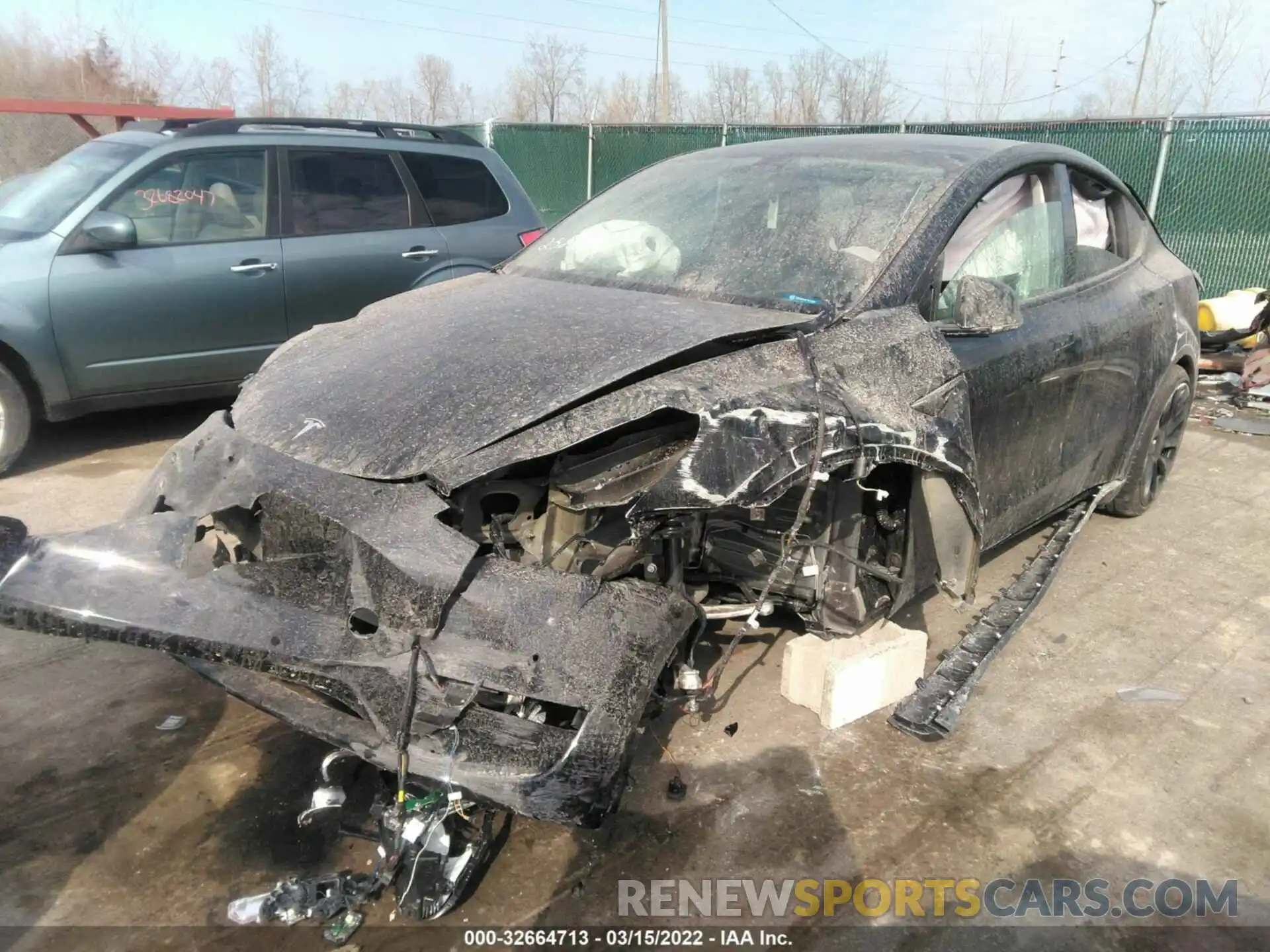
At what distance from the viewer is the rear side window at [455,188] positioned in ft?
20.5

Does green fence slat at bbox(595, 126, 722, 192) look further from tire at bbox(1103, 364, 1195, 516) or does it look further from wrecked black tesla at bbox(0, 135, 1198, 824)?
wrecked black tesla at bbox(0, 135, 1198, 824)

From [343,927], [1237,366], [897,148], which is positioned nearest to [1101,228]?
[897,148]

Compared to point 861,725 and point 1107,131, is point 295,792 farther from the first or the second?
point 1107,131

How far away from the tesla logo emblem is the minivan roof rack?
3.88m

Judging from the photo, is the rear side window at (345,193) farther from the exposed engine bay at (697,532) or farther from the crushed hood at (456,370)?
the exposed engine bay at (697,532)

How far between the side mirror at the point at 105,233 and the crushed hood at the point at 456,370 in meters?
2.44

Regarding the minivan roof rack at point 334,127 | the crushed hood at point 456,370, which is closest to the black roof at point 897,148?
the crushed hood at point 456,370

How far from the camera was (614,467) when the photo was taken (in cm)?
244

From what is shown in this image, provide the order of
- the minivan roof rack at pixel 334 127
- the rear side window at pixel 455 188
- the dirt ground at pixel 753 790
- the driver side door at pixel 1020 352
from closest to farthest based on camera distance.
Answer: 1. the dirt ground at pixel 753 790
2. the driver side door at pixel 1020 352
3. the minivan roof rack at pixel 334 127
4. the rear side window at pixel 455 188

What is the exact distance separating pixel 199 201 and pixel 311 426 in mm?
3707

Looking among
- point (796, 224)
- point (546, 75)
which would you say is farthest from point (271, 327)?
point (546, 75)

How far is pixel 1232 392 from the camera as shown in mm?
7805

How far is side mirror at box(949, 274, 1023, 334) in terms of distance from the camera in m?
2.94

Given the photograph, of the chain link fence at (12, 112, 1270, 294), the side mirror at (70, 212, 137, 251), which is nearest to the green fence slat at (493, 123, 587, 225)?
the chain link fence at (12, 112, 1270, 294)
